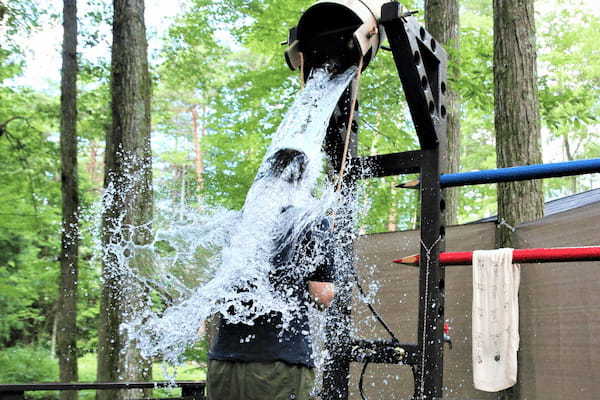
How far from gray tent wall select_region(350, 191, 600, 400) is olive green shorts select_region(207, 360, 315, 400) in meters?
2.26

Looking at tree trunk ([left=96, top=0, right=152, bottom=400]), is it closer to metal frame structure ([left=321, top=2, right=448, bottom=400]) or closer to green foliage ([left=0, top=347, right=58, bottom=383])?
metal frame structure ([left=321, top=2, right=448, bottom=400])

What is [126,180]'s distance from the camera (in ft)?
17.6

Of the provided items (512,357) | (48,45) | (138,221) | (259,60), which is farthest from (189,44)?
(512,357)

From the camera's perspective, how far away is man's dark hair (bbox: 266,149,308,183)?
2113 mm

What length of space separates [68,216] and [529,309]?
534 cm

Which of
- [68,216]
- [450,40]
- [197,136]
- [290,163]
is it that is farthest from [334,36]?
[197,136]

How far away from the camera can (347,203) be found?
2.64 meters

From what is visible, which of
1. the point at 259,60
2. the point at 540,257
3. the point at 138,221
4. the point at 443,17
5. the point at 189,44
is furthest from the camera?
the point at 259,60

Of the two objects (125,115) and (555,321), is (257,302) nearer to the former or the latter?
(555,321)

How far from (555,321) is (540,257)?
5.78 ft

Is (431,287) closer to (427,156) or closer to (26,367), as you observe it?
(427,156)

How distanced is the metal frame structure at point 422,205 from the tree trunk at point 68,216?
500cm

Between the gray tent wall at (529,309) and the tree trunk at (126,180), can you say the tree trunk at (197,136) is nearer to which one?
the tree trunk at (126,180)

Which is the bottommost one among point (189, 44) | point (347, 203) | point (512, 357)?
point (512, 357)
